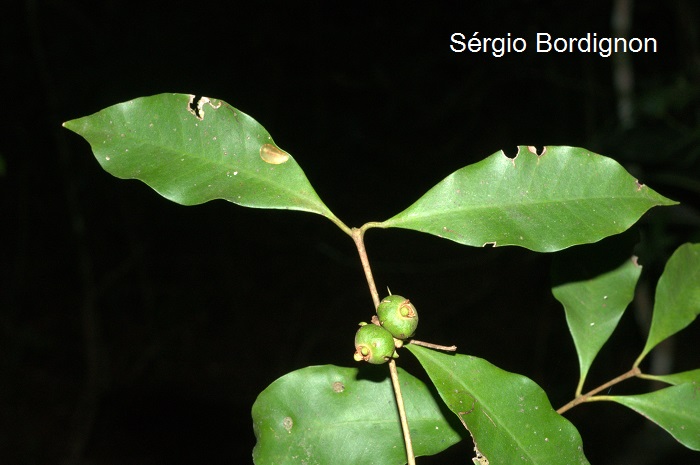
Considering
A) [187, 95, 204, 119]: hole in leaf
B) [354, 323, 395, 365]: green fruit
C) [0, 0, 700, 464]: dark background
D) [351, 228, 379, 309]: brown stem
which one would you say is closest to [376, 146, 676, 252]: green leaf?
[351, 228, 379, 309]: brown stem

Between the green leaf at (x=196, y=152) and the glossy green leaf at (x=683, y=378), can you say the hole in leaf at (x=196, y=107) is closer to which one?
the green leaf at (x=196, y=152)

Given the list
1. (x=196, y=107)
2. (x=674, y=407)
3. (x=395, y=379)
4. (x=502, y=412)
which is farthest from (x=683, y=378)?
(x=196, y=107)

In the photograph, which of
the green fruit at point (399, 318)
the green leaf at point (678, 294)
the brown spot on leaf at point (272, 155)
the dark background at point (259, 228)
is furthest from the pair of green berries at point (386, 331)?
the dark background at point (259, 228)

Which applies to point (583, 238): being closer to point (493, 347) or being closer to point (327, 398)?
point (327, 398)

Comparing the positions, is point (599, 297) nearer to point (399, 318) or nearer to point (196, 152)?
point (399, 318)

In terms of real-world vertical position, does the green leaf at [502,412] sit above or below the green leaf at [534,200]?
below

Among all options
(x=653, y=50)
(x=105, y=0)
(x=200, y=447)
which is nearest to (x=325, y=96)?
(x=105, y=0)

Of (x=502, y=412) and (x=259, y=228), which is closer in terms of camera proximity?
(x=502, y=412)
